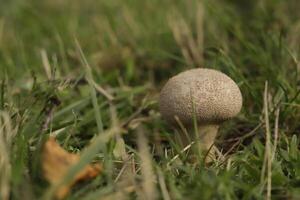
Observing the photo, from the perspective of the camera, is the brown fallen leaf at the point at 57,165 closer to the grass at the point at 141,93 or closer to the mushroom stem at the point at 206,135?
the grass at the point at 141,93

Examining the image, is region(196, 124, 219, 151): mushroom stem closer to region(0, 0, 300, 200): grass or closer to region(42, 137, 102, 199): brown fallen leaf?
region(0, 0, 300, 200): grass

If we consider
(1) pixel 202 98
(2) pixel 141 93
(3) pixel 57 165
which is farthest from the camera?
(2) pixel 141 93

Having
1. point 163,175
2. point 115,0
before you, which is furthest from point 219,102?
point 115,0

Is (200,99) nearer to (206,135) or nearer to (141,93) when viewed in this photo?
(206,135)

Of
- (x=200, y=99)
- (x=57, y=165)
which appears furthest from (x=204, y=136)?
(x=57, y=165)

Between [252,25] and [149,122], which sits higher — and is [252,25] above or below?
above

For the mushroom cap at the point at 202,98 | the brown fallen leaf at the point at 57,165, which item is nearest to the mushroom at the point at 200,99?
the mushroom cap at the point at 202,98

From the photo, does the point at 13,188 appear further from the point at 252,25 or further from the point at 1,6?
the point at 1,6
